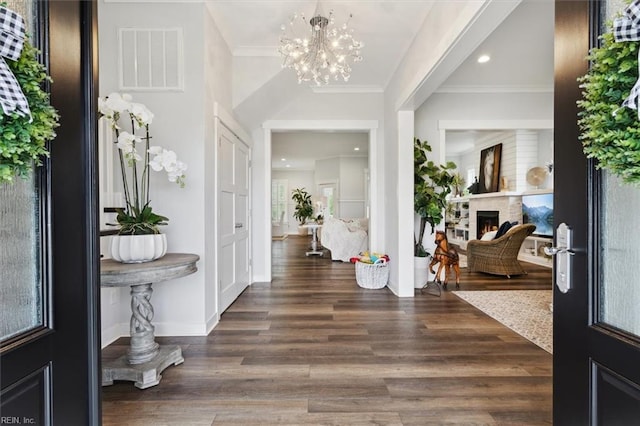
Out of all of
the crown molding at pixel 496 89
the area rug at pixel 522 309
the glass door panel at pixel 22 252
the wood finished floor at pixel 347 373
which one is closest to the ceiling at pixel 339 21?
the crown molding at pixel 496 89

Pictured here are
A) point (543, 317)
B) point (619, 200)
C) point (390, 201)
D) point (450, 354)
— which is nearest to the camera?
point (619, 200)

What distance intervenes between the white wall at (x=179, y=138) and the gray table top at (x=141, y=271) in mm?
622

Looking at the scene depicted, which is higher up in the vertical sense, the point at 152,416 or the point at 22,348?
the point at 22,348

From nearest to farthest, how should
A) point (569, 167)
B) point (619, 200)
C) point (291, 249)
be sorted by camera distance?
point (619, 200) → point (569, 167) → point (291, 249)

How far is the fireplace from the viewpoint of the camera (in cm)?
705

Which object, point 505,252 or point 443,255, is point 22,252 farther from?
point 505,252

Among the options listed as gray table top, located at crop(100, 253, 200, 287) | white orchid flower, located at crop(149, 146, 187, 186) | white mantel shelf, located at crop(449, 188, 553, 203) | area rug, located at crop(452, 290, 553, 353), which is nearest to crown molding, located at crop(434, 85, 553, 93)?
white mantel shelf, located at crop(449, 188, 553, 203)

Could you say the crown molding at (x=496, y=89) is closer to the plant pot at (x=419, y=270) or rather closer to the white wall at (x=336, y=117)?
the white wall at (x=336, y=117)

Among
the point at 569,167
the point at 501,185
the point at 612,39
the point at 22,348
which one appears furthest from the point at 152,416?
the point at 501,185

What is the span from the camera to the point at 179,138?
2.69 m

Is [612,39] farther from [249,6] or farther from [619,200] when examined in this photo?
[249,6]

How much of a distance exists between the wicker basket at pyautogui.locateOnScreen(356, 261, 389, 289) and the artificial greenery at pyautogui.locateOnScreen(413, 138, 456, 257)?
47 cm

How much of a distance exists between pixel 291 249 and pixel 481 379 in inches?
258

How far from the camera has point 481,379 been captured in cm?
202
